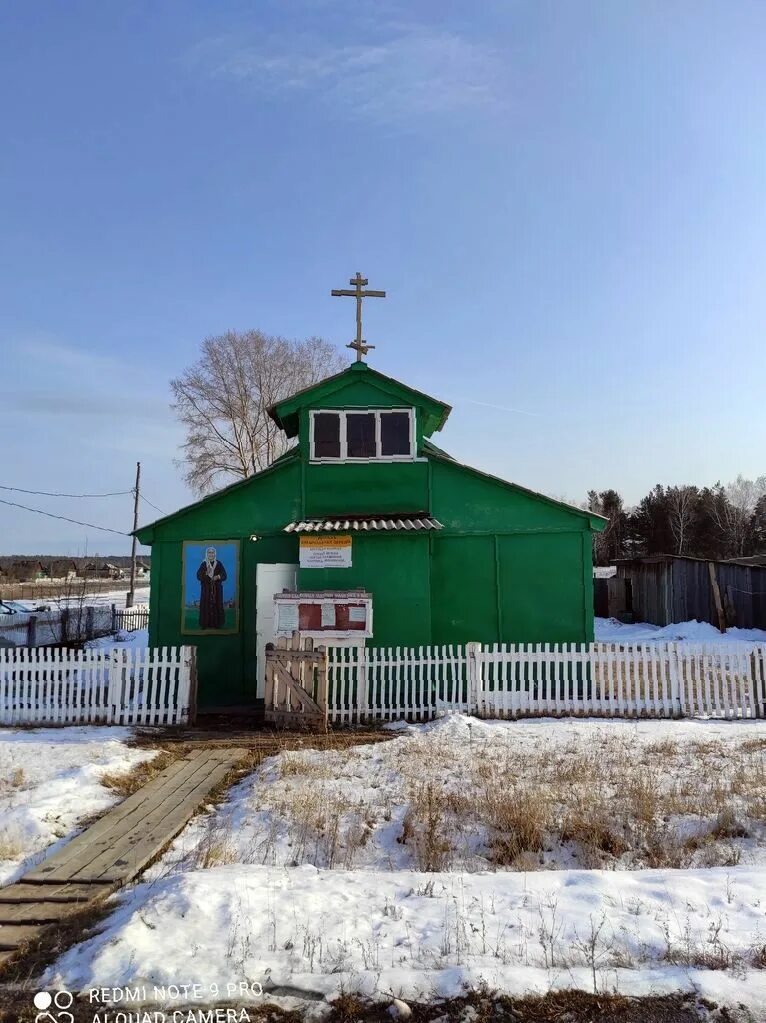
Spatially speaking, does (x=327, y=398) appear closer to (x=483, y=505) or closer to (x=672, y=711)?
(x=483, y=505)

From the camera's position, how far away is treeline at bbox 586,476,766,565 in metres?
62.3

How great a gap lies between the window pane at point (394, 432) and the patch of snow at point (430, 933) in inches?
399

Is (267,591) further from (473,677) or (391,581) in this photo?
(473,677)

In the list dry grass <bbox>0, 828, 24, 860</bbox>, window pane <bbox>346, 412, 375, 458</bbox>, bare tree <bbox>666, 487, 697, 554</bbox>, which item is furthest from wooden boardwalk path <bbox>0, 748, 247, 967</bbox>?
bare tree <bbox>666, 487, 697, 554</bbox>

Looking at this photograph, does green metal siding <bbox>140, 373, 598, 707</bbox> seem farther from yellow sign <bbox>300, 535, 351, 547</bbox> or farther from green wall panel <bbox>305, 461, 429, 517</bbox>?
yellow sign <bbox>300, 535, 351, 547</bbox>

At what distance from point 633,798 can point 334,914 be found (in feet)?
12.3

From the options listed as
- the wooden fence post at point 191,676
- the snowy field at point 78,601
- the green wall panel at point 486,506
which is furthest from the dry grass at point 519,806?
the snowy field at point 78,601

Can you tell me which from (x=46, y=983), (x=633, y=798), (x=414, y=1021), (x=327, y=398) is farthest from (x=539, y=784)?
(x=327, y=398)

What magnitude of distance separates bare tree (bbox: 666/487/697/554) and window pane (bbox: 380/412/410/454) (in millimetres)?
55450

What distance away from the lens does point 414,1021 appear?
3.24 metres

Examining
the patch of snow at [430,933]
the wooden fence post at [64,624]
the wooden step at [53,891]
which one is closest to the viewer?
the patch of snow at [430,933]

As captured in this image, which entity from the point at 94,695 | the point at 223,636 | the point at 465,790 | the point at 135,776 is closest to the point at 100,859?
the point at 135,776

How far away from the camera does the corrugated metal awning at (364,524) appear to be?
13.0 m

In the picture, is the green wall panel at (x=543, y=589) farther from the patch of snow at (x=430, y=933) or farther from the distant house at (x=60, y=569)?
the distant house at (x=60, y=569)
